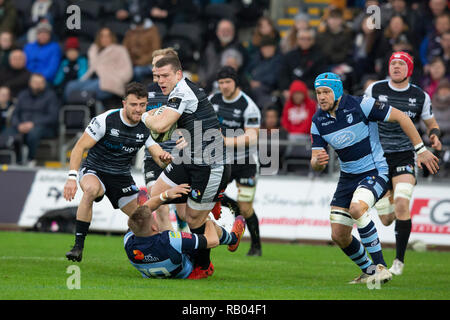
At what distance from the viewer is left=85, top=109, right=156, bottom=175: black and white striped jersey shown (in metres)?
11.1

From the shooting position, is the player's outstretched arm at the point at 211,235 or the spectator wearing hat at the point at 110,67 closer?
the player's outstretched arm at the point at 211,235

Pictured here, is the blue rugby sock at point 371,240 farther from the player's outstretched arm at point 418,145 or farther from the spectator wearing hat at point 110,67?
the spectator wearing hat at point 110,67

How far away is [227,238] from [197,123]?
1484mm

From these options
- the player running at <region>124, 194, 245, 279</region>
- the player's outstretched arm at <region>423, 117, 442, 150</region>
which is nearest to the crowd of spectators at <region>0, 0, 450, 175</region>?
the player's outstretched arm at <region>423, 117, 442, 150</region>

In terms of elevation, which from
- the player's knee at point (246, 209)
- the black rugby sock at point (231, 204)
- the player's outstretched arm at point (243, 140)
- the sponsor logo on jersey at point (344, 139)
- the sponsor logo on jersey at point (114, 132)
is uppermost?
the sponsor logo on jersey at point (344, 139)

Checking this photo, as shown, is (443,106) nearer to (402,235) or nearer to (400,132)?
(400,132)

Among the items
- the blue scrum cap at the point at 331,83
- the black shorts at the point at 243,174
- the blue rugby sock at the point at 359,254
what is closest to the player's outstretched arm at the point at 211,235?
the blue rugby sock at the point at 359,254

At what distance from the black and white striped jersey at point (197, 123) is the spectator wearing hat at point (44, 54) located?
465 inches

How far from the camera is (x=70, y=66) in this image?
21.2 m

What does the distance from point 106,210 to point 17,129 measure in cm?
357

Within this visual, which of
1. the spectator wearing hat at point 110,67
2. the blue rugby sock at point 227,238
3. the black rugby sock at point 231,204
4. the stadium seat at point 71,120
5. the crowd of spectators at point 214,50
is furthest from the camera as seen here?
the spectator wearing hat at point 110,67

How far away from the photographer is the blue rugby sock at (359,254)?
32.3 ft

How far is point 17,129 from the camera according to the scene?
1945cm
